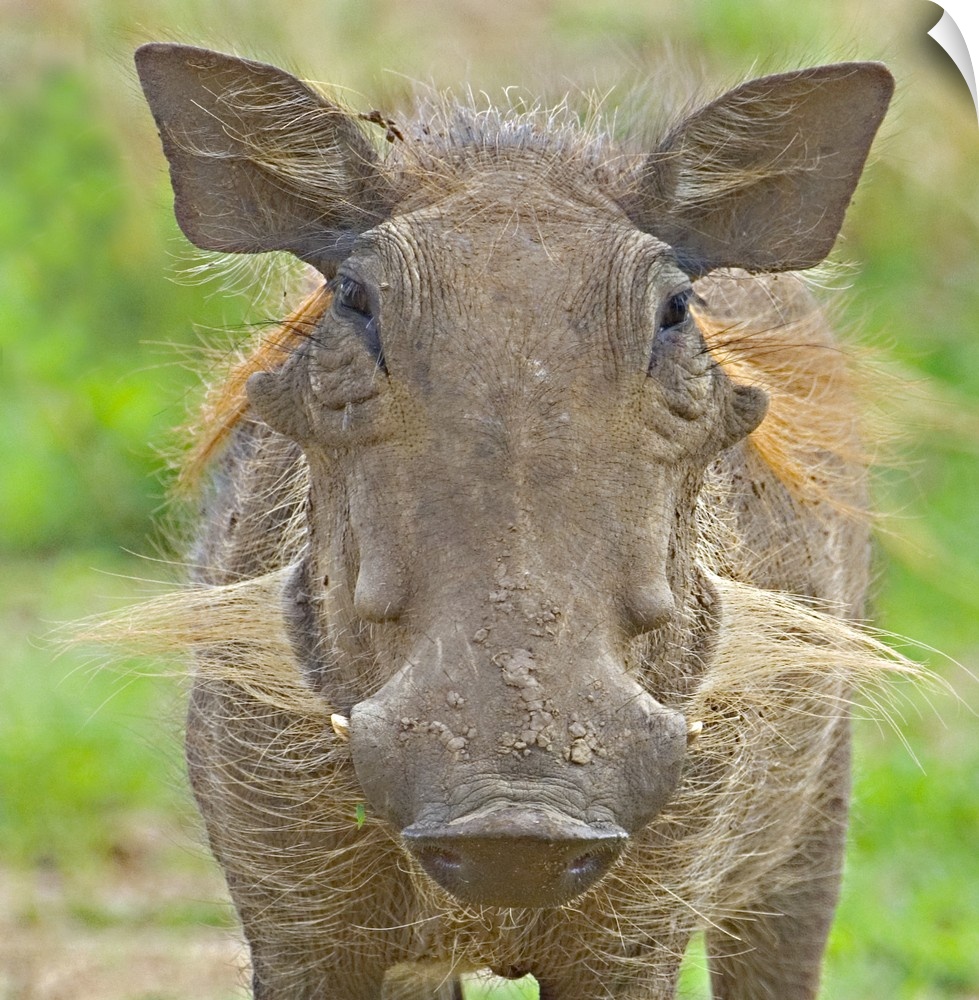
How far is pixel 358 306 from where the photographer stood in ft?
9.34

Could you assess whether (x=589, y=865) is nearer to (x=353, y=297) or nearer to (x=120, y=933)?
(x=353, y=297)

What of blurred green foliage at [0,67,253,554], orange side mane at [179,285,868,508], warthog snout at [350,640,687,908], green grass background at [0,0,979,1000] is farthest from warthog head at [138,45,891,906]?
blurred green foliage at [0,67,253,554]

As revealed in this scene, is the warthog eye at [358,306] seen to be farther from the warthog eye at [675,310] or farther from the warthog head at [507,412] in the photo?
the warthog eye at [675,310]

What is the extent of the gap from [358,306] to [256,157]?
1.12ft

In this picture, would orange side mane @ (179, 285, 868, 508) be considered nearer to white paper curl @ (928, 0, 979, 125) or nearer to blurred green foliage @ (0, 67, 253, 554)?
white paper curl @ (928, 0, 979, 125)

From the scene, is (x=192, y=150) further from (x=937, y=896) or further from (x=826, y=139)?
(x=937, y=896)

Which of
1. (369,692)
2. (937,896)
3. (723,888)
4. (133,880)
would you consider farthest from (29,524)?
(369,692)

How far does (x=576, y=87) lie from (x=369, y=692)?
6.38 ft

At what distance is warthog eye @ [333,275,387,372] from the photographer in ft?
9.11

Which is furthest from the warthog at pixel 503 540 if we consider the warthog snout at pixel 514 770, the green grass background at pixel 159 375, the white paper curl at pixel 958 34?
the green grass background at pixel 159 375

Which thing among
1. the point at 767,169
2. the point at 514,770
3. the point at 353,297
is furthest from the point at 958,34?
the point at 514,770

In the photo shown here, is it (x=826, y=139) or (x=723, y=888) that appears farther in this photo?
(x=723, y=888)

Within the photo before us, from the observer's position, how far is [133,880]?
572 centimetres

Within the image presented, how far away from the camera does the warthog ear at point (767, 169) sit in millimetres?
2963
